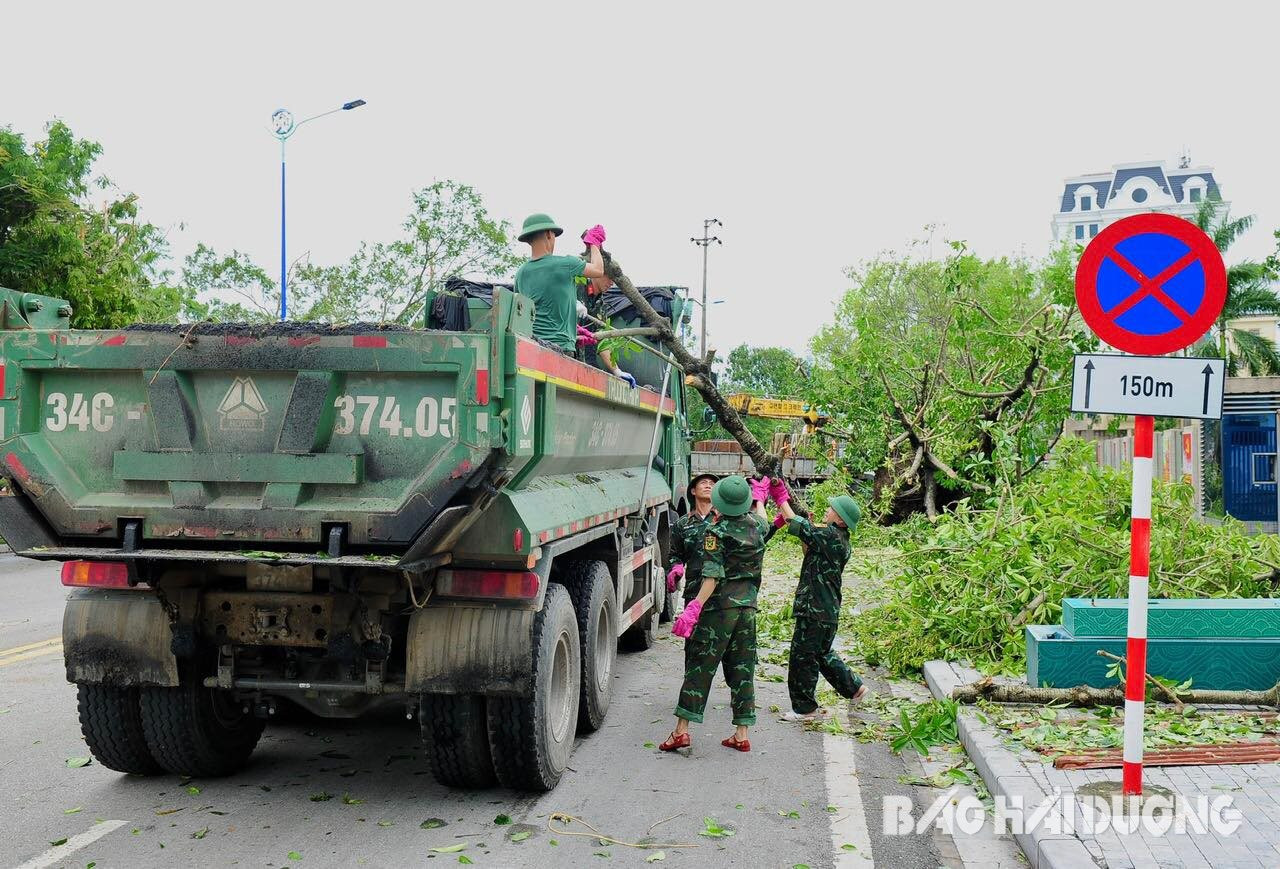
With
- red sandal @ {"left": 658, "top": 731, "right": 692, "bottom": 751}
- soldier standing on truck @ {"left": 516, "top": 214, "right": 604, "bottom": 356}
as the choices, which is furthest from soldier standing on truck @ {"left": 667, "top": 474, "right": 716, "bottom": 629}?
soldier standing on truck @ {"left": 516, "top": 214, "right": 604, "bottom": 356}

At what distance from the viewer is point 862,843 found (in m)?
4.92

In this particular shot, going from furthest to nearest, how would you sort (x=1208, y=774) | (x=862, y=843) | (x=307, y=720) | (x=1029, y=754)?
(x=307, y=720) → (x=1029, y=754) → (x=1208, y=774) → (x=862, y=843)

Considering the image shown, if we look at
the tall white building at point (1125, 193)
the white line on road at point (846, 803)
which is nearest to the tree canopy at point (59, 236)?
the white line on road at point (846, 803)

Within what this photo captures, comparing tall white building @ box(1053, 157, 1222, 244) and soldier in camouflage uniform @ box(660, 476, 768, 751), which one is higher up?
tall white building @ box(1053, 157, 1222, 244)

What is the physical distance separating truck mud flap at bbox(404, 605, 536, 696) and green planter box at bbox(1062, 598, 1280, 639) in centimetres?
383

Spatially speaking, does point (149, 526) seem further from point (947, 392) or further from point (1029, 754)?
point (947, 392)

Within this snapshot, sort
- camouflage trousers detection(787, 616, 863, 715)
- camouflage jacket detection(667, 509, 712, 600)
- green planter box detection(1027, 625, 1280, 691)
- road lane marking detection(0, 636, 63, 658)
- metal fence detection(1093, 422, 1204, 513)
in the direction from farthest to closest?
metal fence detection(1093, 422, 1204, 513) < road lane marking detection(0, 636, 63, 658) < camouflage trousers detection(787, 616, 863, 715) < green planter box detection(1027, 625, 1280, 691) < camouflage jacket detection(667, 509, 712, 600)

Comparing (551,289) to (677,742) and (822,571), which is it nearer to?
(822,571)

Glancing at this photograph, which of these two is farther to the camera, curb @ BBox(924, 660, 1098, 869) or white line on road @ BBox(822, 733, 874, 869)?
white line on road @ BBox(822, 733, 874, 869)

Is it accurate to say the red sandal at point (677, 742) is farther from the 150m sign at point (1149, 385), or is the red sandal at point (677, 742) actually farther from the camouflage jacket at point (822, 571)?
the 150m sign at point (1149, 385)

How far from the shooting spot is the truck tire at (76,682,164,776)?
18.1 feet

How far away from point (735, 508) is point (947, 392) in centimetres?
839

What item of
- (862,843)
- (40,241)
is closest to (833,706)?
(862,843)

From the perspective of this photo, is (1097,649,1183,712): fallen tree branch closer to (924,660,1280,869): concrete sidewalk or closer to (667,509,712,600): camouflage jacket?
(924,660,1280,869): concrete sidewalk
